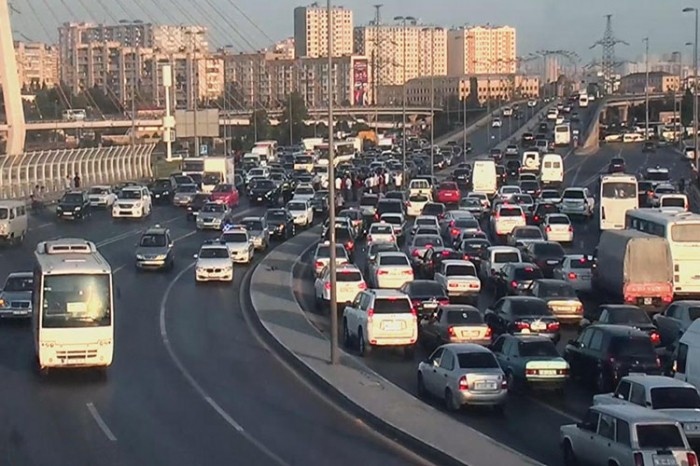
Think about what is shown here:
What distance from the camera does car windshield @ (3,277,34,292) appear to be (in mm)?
31375

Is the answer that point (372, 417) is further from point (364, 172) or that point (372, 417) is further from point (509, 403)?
point (364, 172)

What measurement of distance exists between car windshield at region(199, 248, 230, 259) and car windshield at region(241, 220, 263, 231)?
8.28 metres

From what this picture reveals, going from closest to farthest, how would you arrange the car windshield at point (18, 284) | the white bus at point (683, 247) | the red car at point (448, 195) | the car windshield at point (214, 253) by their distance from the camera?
the car windshield at point (18, 284) → the white bus at point (683, 247) → the car windshield at point (214, 253) → the red car at point (448, 195)

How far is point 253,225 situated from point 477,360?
28.6 metres

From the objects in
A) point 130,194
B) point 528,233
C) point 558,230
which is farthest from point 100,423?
point 130,194

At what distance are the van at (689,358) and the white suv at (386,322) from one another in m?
6.81

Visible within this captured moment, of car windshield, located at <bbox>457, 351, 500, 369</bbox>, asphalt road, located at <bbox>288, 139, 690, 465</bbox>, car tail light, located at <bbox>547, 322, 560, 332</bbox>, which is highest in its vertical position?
car windshield, located at <bbox>457, 351, 500, 369</bbox>

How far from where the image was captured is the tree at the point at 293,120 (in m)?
142

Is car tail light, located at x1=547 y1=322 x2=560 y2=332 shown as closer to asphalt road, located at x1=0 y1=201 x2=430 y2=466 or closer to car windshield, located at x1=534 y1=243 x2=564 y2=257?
asphalt road, located at x1=0 y1=201 x2=430 y2=466

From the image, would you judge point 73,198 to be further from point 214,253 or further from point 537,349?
point 537,349

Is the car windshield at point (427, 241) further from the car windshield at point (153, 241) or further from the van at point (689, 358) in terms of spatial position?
the van at point (689, 358)

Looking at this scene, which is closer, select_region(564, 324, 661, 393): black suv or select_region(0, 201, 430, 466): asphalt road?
select_region(0, 201, 430, 466): asphalt road

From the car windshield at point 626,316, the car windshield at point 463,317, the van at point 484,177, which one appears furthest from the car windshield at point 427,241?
the van at point 484,177

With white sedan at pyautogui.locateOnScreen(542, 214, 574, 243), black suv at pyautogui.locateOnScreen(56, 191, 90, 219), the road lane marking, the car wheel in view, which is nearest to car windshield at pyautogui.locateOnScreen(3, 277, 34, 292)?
the road lane marking
